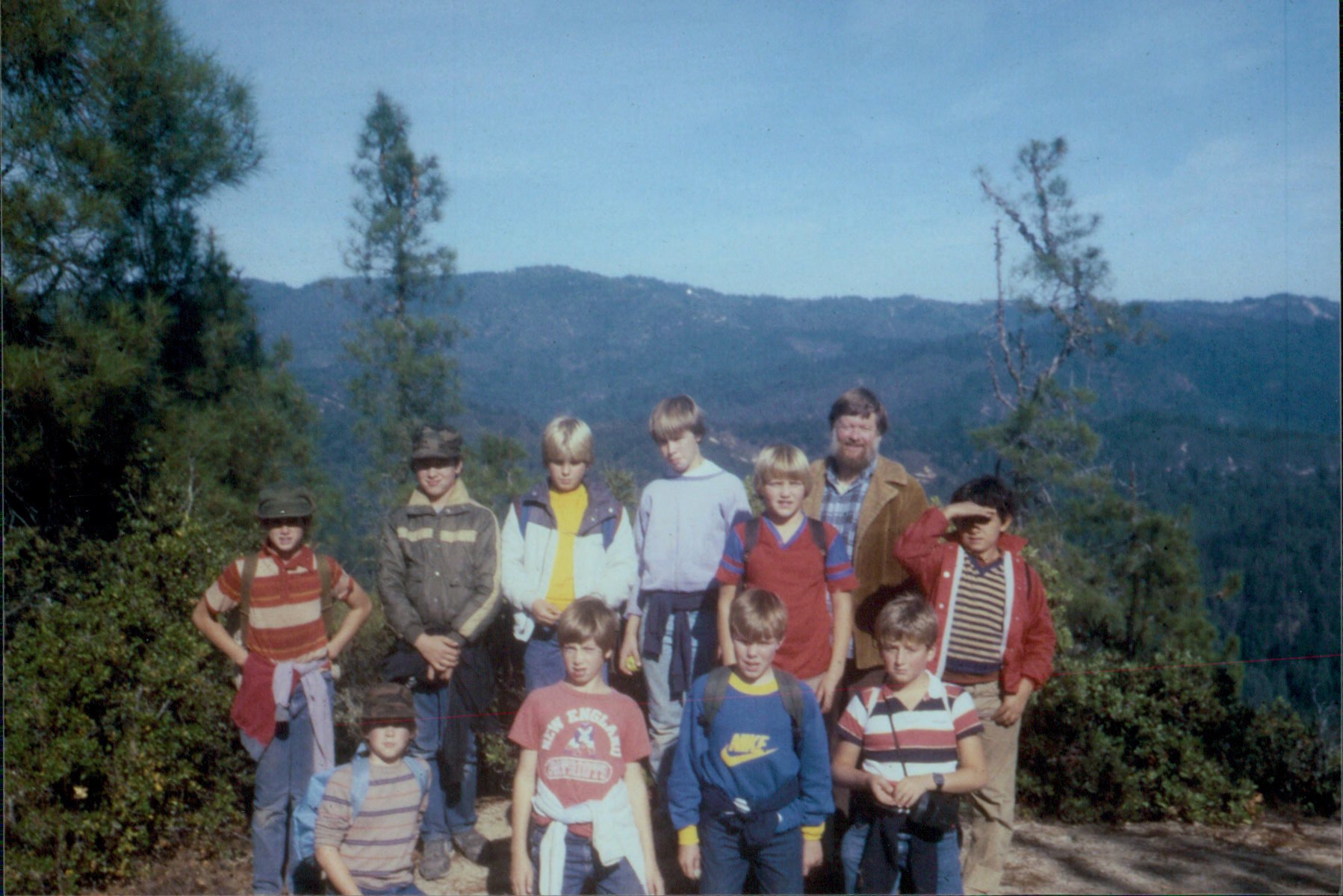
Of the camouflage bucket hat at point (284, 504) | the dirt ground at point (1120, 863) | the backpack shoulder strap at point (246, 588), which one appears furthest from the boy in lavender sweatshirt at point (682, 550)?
the backpack shoulder strap at point (246, 588)

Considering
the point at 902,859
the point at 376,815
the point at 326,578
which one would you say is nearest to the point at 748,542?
the point at 902,859

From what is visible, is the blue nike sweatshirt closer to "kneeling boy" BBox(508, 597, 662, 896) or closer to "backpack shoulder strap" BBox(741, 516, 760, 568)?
"kneeling boy" BBox(508, 597, 662, 896)

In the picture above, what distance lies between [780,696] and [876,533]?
0.86 m

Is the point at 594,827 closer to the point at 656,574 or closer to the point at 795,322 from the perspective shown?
the point at 656,574

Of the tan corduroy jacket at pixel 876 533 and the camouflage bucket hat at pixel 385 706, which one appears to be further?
the tan corduroy jacket at pixel 876 533

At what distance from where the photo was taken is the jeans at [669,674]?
340 cm

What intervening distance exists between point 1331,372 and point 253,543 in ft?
17.4

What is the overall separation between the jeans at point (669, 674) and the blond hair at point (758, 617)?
55 centimetres

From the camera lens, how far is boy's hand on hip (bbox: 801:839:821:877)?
279 centimetres

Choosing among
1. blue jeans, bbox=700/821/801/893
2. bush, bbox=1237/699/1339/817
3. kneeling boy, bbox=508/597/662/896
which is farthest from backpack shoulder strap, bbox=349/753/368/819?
bush, bbox=1237/699/1339/817

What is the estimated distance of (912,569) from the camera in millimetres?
3252

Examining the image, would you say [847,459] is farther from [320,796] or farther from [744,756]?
[320,796]

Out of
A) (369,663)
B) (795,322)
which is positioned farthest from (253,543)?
(795,322)

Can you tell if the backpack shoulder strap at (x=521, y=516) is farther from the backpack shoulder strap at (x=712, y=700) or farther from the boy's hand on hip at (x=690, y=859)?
the boy's hand on hip at (x=690, y=859)
